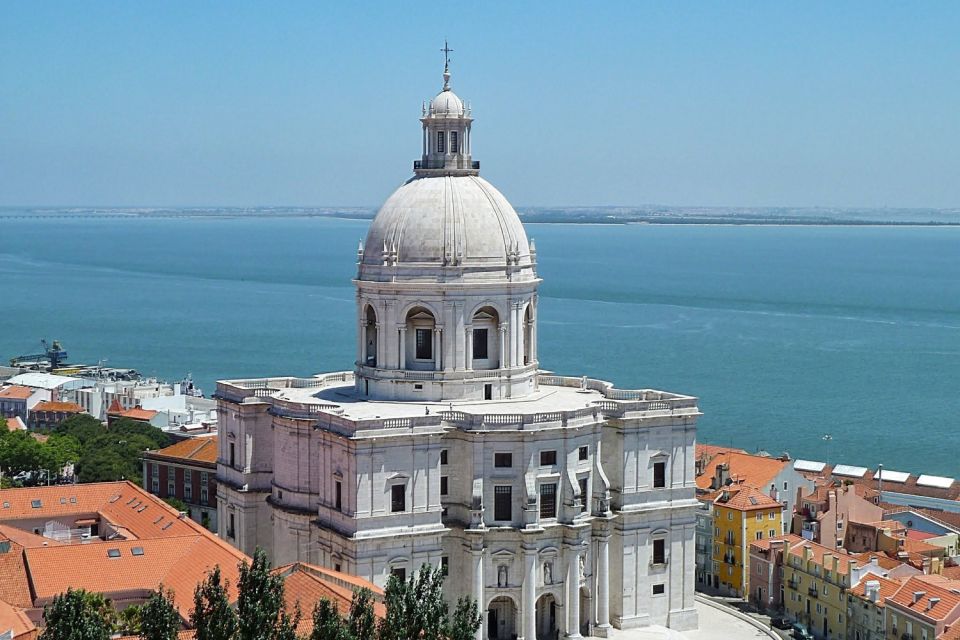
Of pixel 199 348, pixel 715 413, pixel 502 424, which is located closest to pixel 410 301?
pixel 502 424

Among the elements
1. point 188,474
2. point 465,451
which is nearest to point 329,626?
point 465,451

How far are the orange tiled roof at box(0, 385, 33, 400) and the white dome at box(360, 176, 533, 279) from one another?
2117 inches

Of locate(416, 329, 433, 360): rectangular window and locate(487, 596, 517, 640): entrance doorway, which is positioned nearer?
locate(487, 596, 517, 640): entrance doorway

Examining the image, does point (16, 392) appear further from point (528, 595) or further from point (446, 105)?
point (528, 595)

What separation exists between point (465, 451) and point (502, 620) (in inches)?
210

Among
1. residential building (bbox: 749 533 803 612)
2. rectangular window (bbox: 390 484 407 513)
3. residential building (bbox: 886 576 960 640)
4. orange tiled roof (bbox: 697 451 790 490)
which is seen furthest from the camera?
orange tiled roof (bbox: 697 451 790 490)

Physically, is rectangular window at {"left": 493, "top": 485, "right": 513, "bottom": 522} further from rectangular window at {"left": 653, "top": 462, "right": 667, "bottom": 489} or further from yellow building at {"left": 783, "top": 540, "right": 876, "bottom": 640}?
yellow building at {"left": 783, "top": 540, "right": 876, "bottom": 640}

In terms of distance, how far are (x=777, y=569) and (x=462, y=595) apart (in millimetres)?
16708

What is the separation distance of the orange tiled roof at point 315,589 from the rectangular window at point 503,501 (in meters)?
4.89

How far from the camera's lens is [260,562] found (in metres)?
33.2

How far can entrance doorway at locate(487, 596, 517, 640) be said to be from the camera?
48656mm

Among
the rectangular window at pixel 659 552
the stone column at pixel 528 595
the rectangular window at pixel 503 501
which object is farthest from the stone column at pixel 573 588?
the rectangular window at pixel 659 552

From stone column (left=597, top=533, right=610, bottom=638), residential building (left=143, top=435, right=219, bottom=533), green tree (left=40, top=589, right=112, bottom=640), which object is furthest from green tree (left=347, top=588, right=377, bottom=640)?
residential building (left=143, top=435, right=219, bottom=533)

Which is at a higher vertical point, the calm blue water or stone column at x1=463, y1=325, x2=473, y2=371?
stone column at x1=463, y1=325, x2=473, y2=371
